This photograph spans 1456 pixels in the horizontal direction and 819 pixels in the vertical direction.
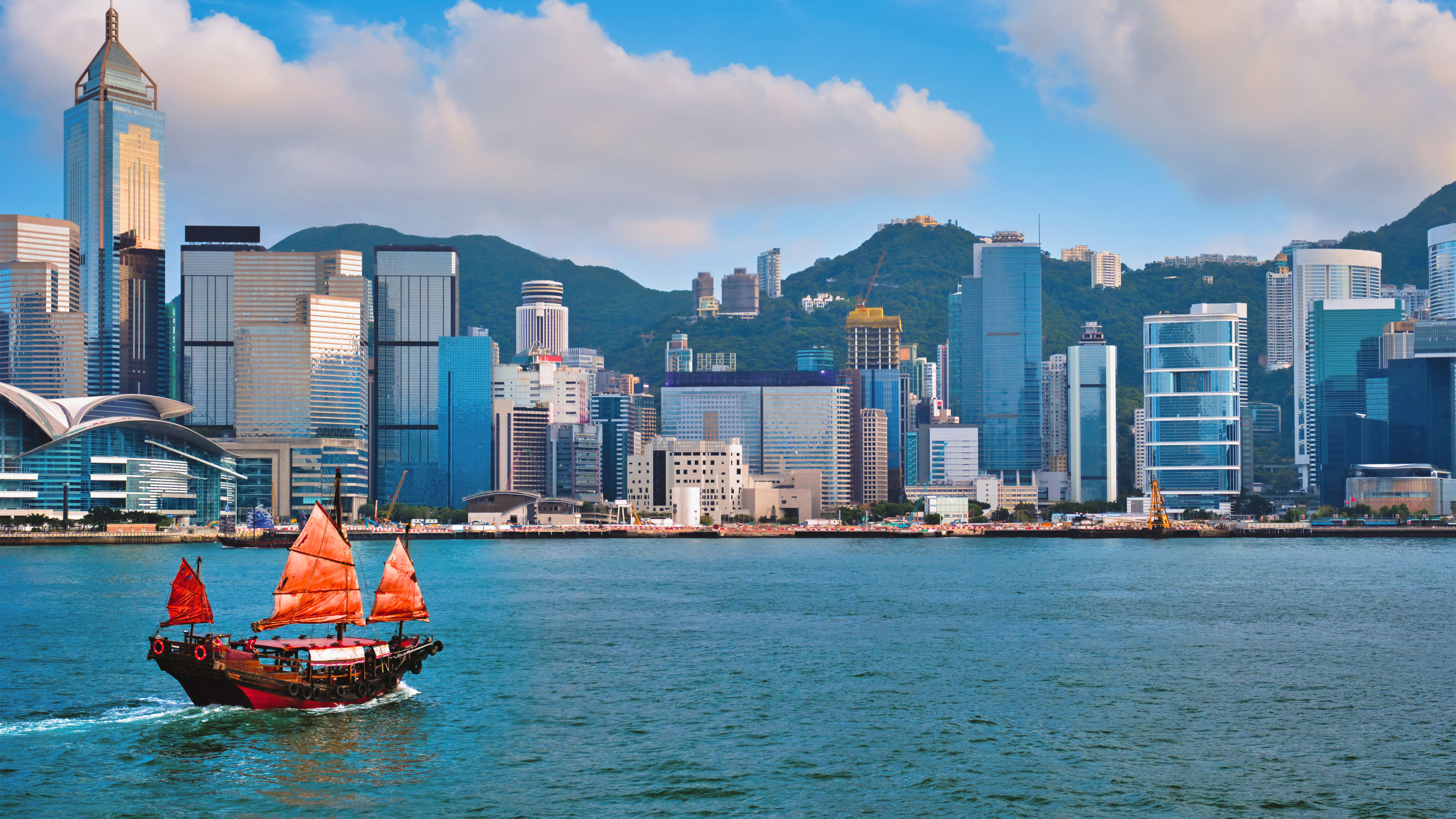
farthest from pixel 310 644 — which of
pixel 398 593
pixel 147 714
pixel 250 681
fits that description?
pixel 147 714

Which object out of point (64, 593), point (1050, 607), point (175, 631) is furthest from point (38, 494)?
point (1050, 607)

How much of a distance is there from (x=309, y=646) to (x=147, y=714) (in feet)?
17.6

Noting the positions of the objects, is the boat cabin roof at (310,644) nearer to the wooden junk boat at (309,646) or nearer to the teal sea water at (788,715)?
the wooden junk boat at (309,646)

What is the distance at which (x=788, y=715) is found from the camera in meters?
46.5

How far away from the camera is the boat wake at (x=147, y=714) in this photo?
4338cm

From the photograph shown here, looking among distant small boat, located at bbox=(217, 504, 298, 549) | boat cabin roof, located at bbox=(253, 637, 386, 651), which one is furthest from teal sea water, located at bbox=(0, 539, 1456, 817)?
distant small boat, located at bbox=(217, 504, 298, 549)

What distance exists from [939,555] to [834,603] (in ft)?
212

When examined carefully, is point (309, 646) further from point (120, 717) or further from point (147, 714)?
point (120, 717)

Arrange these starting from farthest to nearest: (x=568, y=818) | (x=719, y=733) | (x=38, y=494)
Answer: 1. (x=38, y=494)
2. (x=719, y=733)
3. (x=568, y=818)

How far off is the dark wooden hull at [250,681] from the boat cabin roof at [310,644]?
948mm

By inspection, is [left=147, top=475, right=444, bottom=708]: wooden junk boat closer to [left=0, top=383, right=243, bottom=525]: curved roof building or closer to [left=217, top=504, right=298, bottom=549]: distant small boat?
[left=217, top=504, right=298, bottom=549]: distant small boat

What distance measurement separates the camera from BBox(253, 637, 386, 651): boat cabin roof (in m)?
46.1

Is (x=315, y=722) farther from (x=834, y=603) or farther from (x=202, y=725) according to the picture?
(x=834, y=603)

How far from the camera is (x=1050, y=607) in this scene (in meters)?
81.9
